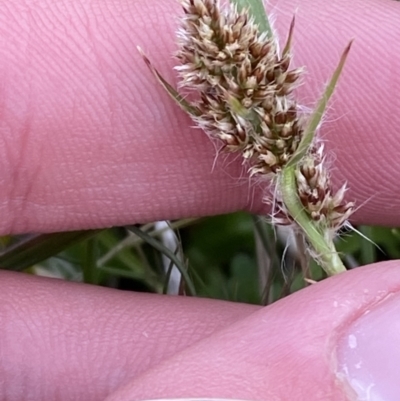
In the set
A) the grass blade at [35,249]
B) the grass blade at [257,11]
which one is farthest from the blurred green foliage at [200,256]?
the grass blade at [257,11]

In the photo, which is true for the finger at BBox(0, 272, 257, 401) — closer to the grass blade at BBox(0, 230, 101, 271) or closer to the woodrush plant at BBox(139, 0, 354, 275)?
the grass blade at BBox(0, 230, 101, 271)

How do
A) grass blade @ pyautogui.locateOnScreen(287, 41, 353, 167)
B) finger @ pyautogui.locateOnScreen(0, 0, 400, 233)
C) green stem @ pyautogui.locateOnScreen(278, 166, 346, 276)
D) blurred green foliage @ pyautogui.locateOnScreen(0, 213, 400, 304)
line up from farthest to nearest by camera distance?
blurred green foliage @ pyautogui.locateOnScreen(0, 213, 400, 304) → finger @ pyautogui.locateOnScreen(0, 0, 400, 233) → green stem @ pyautogui.locateOnScreen(278, 166, 346, 276) → grass blade @ pyautogui.locateOnScreen(287, 41, 353, 167)

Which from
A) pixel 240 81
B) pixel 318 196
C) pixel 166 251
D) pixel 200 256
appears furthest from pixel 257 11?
pixel 200 256

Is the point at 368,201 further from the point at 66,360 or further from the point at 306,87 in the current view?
the point at 66,360

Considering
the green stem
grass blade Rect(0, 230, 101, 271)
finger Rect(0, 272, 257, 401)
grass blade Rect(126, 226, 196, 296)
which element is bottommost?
finger Rect(0, 272, 257, 401)

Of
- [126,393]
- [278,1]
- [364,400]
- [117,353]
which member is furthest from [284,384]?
[278,1]

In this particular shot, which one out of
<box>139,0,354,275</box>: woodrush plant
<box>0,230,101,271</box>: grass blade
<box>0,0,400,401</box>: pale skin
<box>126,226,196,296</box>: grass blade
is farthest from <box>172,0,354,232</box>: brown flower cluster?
<box>0,230,101,271</box>: grass blade

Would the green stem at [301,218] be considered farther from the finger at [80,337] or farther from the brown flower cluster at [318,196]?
the finger at [80,337]

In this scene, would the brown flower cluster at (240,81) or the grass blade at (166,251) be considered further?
the grass blade at (166,251)
